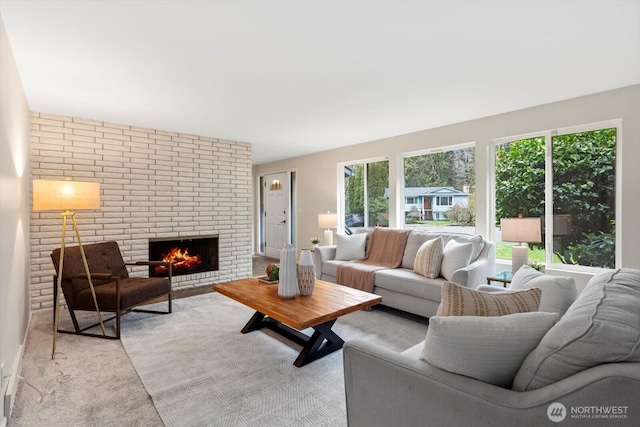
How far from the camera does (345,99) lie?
3432mm

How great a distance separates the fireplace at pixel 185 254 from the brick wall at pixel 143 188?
0.31 feet

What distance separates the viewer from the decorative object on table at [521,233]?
3201 millimetres

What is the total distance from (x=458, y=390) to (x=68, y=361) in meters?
2.86

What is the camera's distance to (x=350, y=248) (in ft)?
14.9

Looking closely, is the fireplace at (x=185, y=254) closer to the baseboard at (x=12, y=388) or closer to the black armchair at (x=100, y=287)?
the black armchair at (x=100, y=287)

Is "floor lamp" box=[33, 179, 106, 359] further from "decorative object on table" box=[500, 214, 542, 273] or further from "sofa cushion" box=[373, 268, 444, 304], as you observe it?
"decorative object on table" box=[500, 214, 542, 273]

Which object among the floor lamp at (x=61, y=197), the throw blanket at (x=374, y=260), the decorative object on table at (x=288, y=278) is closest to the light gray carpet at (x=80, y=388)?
the floor lamp at (x=61, y=197)

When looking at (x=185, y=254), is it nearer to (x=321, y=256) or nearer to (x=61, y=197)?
(x=321, y=256)

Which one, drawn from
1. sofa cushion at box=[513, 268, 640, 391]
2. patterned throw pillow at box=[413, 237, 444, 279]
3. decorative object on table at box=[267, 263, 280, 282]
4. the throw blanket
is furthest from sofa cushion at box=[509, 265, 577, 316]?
the throw blanket

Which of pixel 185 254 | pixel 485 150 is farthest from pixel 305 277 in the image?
pixel 485 150

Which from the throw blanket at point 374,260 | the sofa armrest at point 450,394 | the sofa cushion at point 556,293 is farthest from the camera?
the throw blanket at point 374,260

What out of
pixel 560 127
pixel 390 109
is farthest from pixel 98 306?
pixel 560 127

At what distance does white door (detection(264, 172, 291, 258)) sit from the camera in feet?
24.4

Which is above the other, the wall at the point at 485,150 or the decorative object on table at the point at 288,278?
the wall at the point at 485,150
